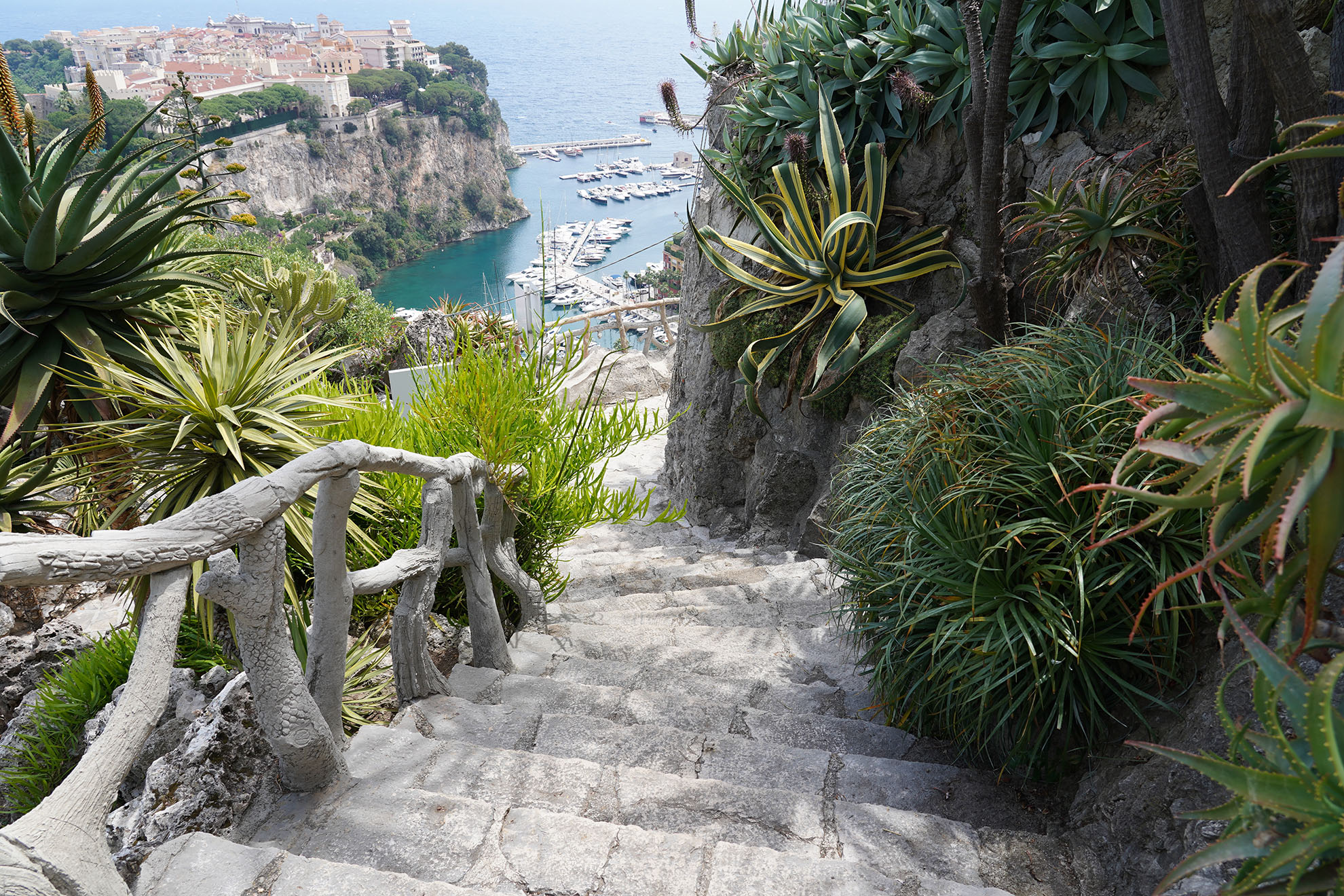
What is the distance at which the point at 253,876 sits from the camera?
3.96ft

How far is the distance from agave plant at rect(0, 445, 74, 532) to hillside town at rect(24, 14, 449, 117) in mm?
37706

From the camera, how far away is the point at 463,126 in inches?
1763

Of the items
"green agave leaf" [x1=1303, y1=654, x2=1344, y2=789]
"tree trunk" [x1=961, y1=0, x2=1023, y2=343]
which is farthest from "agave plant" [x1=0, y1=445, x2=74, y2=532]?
"tree trunk" [x1=961, y1=0, x2=1023, y2=343]

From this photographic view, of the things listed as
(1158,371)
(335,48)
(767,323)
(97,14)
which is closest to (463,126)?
(335,48)

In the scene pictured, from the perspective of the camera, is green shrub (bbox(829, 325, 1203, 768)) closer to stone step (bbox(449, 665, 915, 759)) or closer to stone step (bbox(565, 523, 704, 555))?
stone step (bbox(449, 665, 915, 759))

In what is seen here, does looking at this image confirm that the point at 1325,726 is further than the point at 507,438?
No

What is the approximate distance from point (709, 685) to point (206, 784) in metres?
1.54

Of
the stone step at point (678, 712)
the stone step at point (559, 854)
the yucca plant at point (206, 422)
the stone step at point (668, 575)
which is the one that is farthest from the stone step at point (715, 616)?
the stone step at point (559, 854)

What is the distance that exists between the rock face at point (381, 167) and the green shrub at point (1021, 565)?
3646 centimetres

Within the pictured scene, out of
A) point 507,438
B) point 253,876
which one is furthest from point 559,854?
point 507,438

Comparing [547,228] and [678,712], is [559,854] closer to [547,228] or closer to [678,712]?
[678,712]

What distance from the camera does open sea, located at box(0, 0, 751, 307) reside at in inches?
829

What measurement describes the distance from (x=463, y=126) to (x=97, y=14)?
16736 centimetres

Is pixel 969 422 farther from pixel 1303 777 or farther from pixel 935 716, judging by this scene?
pixel 1303 777
